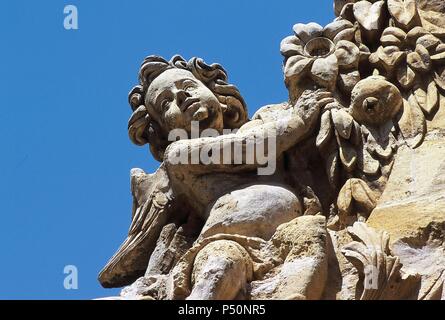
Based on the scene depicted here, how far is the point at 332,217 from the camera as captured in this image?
11.0 metres

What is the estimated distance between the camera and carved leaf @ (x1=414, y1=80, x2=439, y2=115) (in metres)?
11.2

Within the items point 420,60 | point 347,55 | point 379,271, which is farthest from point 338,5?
point 379,271

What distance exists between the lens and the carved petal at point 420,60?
11367 mm

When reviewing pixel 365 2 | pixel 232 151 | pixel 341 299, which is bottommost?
pixel 341 299

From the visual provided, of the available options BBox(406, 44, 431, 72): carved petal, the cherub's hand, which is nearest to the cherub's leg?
the cherub's hand

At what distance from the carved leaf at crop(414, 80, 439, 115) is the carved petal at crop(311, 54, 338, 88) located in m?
0.53

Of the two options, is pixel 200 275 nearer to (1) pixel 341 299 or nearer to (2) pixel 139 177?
(1) pixel 341 299

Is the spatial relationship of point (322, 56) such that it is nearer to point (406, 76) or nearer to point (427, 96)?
point (406, 76)

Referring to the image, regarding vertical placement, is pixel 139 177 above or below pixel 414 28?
below

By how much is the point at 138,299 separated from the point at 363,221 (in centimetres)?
147

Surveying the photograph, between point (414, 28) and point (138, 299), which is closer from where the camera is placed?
point (138, 299)

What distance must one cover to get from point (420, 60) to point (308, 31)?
2.81 ft

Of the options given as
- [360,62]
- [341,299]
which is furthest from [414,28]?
[341,299]
